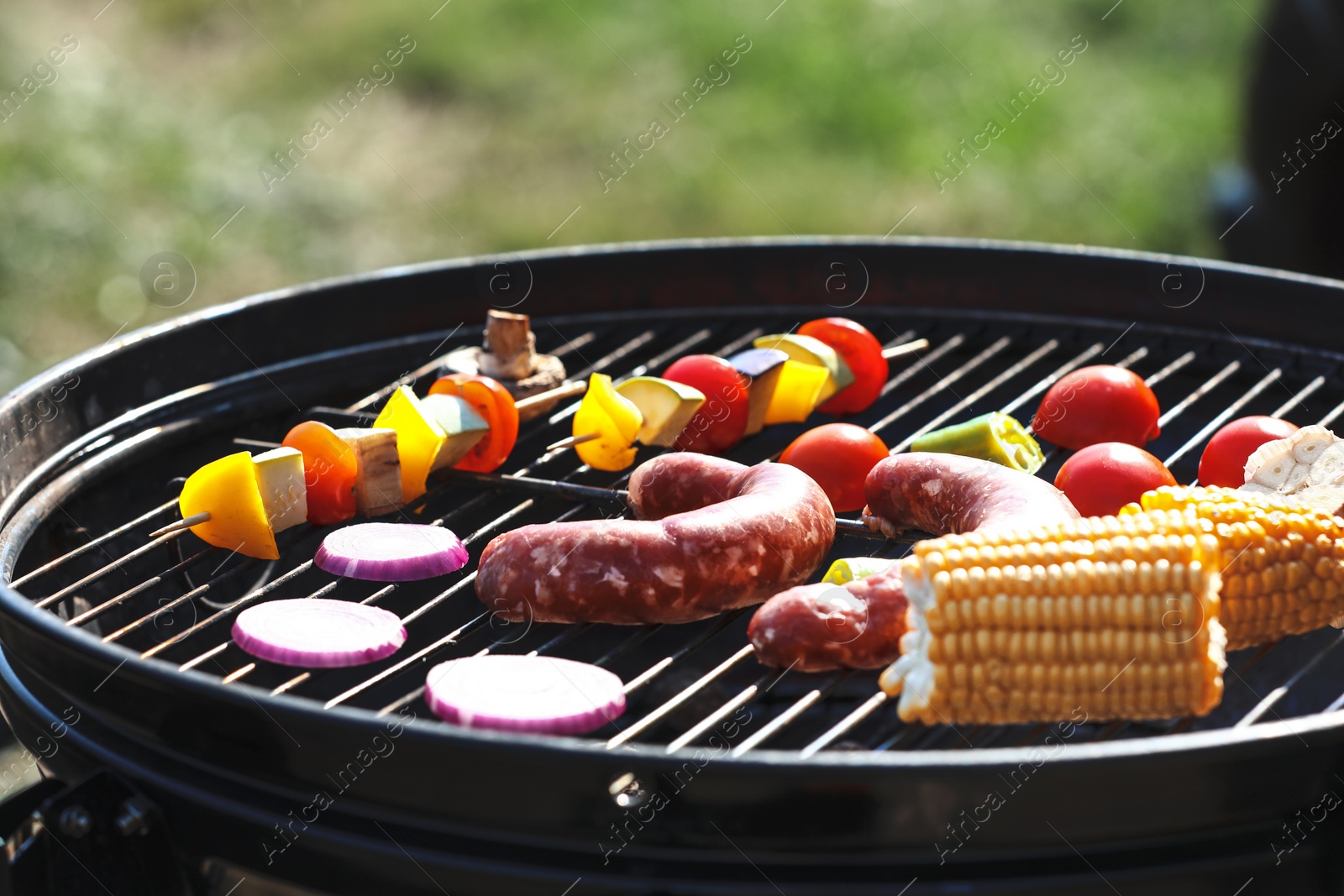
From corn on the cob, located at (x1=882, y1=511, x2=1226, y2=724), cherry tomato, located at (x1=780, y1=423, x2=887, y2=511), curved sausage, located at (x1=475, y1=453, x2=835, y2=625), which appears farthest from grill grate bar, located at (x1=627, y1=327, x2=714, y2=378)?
corn on the cob, located at (x1=882, y1=511, x2=1226, y2=724)

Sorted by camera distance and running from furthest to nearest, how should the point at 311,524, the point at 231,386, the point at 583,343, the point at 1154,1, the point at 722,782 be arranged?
the point at 1154,1 < the point at 583,343 < the point at 231,386 < the point at 311,524 < the point at 722,782

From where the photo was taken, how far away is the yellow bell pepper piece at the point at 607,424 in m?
3.21

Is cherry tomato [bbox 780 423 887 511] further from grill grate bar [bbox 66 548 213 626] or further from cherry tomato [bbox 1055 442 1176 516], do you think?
grill grate bar [bbox 66 548 213 626]

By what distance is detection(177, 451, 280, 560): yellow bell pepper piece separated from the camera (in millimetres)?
2783

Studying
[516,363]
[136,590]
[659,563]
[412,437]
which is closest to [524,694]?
[659,563]

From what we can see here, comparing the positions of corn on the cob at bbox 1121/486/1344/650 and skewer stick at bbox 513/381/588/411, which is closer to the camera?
corn on the cob at bbox 1121/486/1344/650

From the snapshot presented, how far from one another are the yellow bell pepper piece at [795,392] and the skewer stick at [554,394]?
19.3 inches

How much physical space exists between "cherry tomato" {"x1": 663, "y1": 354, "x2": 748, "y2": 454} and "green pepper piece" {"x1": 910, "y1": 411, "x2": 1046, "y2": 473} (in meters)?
0.47

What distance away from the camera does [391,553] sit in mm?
2729

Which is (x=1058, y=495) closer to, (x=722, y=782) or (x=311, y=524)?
(x=722, y=782)

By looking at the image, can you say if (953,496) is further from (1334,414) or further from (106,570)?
(106,570)

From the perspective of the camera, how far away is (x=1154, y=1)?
39.5 feet

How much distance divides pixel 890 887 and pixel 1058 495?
100cm

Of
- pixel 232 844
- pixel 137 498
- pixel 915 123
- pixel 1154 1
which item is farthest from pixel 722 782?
pixel 1154 1
